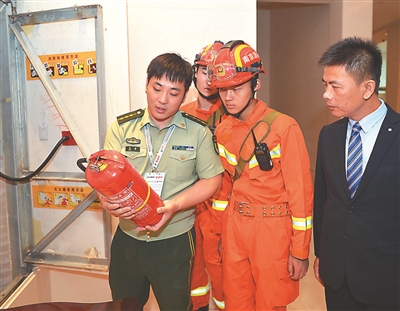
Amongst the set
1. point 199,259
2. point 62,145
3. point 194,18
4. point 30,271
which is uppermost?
point 194,18

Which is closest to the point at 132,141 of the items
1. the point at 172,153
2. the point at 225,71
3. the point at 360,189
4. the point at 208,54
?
the point at 172,153

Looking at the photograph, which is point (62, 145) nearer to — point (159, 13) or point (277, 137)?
point (159, 13)

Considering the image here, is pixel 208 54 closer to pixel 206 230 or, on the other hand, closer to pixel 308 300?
pixel 206 230

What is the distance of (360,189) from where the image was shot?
1.70 m

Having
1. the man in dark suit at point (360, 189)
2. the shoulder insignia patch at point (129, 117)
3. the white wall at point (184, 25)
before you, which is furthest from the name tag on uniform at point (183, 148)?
the white wall at point (184, 25)

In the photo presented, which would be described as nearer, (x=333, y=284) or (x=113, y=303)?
(x=113, y=303)

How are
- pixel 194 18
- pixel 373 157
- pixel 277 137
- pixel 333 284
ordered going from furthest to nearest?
pixel 194 18 < pixel 277 137 < pixel 333 284 < pixel 373 157

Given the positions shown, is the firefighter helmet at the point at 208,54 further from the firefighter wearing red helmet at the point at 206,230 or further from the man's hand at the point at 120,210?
the man's hand at the point at 120,210

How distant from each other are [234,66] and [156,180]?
70 cm

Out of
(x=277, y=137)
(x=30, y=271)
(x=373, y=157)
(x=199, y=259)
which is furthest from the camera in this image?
(x=30, y=271)

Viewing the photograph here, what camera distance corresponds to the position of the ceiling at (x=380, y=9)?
6.86 meters

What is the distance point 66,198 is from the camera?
3031mm

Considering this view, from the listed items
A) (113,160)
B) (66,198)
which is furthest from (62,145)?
(113,160)

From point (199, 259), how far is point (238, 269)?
51 cm
